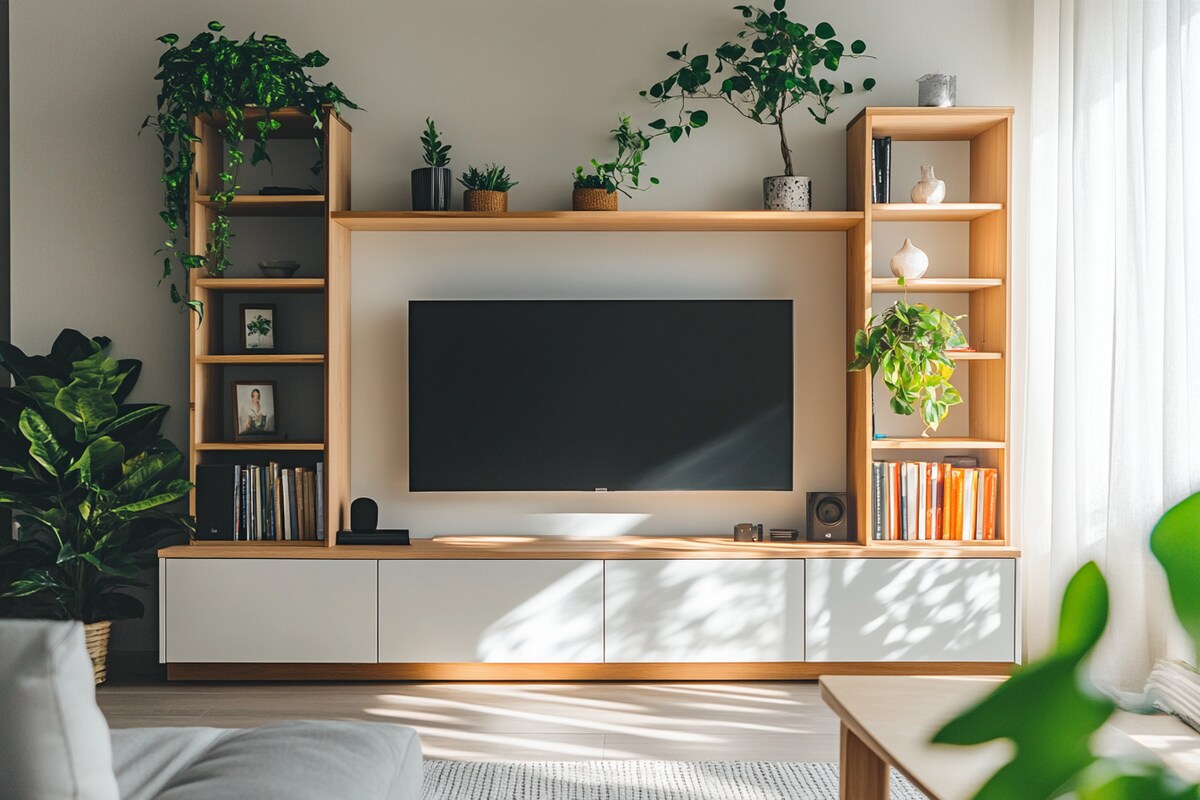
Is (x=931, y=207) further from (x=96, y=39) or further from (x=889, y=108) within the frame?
(x=96, y=39)

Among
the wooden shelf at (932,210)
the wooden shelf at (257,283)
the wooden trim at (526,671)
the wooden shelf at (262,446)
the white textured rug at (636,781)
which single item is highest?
the wooden shelf at (932,210)

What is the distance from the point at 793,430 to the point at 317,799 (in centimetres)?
274

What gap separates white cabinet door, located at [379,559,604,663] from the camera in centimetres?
350

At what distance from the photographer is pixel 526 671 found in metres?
3.55

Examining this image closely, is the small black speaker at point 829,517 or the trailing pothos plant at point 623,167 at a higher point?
the trailing pothos plant at point 623,167

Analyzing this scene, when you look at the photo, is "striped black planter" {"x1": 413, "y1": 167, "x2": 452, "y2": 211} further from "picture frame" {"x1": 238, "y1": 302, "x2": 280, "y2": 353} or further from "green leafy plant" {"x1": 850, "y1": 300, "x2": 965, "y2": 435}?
"green leafy plant" {"x1": 850, "y1": 300, "x2": 965, "y2": 435}

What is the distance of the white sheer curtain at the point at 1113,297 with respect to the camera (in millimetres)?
2793

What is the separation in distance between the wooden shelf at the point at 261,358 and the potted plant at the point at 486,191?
31.3 inches

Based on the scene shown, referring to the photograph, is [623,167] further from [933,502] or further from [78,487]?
[78,487]

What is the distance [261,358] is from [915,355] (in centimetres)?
235

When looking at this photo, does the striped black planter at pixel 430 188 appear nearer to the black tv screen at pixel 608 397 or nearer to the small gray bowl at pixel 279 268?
the black tv screen at pixel 608 397

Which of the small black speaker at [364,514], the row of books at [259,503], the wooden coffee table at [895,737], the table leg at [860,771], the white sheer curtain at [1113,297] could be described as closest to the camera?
the wooden coffee table at [895,737]

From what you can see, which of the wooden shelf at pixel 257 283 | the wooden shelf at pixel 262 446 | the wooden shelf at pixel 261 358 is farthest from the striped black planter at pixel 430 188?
the wooden shelf at pixel 262 446

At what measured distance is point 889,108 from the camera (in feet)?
11.6
